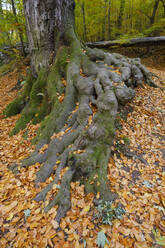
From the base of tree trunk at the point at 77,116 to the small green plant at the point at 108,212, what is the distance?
0.47 ft

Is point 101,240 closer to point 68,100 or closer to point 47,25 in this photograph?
point 68,100

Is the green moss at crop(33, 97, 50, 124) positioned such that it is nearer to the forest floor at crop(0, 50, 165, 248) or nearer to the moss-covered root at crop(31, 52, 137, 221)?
the forest floor at crop(0, 50, 165, 248)

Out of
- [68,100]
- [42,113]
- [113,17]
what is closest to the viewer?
[68,100]

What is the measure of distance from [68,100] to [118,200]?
306cm

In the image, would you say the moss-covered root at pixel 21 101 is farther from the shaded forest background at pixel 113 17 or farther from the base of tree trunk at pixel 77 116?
the shaded forest background at pixel 113 17

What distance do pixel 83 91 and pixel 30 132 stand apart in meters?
2.59

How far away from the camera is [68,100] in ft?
14.5

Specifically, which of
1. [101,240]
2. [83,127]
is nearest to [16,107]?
[83,127]

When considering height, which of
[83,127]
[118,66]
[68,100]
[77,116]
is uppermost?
[118,66]

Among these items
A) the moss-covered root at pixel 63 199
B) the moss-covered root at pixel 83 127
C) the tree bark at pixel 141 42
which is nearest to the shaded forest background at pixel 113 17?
the tree bark at pixel 141 42

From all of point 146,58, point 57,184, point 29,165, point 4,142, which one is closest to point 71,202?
point 57,184

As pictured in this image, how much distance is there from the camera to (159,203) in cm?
272

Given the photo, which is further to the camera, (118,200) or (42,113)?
(42,113)

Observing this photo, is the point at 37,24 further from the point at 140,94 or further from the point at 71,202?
the point at 71,202
